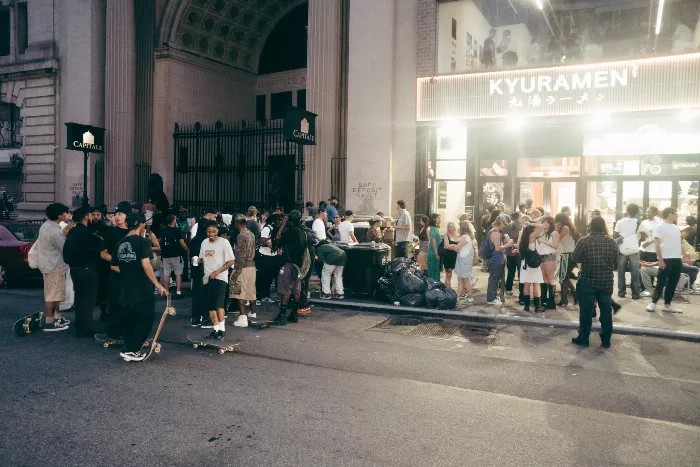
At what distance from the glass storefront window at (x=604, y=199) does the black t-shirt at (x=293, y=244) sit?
10.1 meters

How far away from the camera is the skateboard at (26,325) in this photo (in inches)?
312

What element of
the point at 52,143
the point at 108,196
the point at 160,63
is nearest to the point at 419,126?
the point at 160,63

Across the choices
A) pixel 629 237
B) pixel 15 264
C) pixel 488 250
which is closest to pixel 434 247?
pixel 488 250

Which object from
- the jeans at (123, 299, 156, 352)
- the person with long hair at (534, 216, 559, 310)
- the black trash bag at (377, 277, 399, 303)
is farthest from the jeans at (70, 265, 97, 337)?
the person with long hair at (534, 216, 559, 310)

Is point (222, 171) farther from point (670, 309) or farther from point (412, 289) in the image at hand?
point (670, 309)

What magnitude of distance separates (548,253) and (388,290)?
3111 mm

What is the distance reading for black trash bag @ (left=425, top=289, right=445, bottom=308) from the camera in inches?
406

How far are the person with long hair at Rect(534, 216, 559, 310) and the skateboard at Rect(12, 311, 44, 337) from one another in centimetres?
838

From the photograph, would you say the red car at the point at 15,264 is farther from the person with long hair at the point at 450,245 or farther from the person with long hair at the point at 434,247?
the person with long hair at the point at 450,245

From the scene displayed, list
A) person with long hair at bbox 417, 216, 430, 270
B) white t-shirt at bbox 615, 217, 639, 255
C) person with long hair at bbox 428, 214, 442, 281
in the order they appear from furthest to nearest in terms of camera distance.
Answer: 1. person with long hair at bbox 417, 216, 430, 270
2. person with long hair at bbox 428, 214, 442, 281
3. white t-shirt at bbox 615, 217, 639, 255

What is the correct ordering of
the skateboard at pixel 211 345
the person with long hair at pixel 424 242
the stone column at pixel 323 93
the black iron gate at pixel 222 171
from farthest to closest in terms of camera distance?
1. the black iron gate at pixel 222 171
2. the stone column at pixel 323 93
3. the person with long hair at pixel 424 242
4. the skateboard at pixel 211 345

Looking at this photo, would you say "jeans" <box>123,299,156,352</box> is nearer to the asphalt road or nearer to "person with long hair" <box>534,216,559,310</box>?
the asphalt road

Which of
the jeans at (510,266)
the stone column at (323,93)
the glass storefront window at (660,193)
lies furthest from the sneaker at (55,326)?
the glass storefront window at (660,193)

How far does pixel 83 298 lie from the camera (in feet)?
26.3
